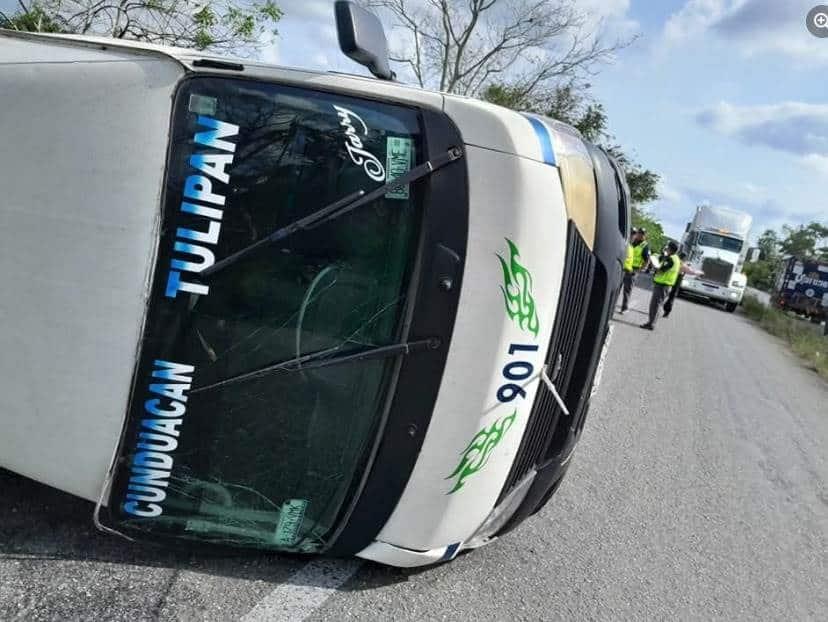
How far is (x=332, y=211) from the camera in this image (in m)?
2.18

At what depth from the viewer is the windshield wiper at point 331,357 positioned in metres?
2.25

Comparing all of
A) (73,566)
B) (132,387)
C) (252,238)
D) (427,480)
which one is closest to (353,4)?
(252,238)

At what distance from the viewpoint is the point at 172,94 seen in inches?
87.5

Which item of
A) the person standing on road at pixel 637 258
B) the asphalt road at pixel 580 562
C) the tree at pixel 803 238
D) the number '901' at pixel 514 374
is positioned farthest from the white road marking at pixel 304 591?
the tree at pixel 803 238

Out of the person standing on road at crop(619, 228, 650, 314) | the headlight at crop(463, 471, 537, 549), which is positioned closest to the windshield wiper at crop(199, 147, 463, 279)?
the headlight at crop(463, 471, 537, 549)

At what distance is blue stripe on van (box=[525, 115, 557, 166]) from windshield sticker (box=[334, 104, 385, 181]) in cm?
55

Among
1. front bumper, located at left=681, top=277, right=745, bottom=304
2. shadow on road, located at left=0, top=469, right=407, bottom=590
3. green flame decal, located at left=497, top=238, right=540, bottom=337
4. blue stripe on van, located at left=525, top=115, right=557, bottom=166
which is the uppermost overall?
blue stripe on van, located at left=525, top=115, right=557, bottom=166

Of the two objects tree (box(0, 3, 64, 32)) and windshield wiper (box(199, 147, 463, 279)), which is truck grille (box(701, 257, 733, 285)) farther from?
windshield wiper (box(199, 147, 463, 279))

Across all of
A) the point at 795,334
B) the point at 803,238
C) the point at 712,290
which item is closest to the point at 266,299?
the point at 795,334

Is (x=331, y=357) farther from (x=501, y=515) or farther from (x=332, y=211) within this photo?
(x=501, y=515)

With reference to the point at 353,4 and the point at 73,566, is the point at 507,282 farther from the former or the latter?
the point at 73,566

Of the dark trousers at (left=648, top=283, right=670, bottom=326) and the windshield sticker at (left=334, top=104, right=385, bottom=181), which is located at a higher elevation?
the windshield sticker at (left=334, top=104, right=385, bottom=181)

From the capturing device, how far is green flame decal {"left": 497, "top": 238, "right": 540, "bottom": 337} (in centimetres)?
227

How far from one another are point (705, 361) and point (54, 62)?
9.75 metres
